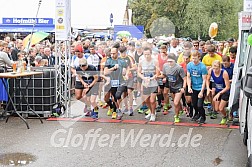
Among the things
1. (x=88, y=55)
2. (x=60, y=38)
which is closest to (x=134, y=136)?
(x=60, y=38)

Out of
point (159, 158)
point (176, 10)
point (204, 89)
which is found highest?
point (176, 10)

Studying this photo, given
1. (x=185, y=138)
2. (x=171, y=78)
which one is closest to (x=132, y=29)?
(x=171, y=78)

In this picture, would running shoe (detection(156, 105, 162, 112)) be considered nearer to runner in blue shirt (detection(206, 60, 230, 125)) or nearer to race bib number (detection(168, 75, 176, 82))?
race bib number (detection(168, 75, 176, 82))

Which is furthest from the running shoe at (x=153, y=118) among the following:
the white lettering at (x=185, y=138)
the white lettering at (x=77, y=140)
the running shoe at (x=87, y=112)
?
the white lettering at (x=77, y=140)

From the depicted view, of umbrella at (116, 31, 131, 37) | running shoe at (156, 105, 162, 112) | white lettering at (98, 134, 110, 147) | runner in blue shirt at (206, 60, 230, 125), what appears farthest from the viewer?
umbrella at (116, 31, 131, 37)

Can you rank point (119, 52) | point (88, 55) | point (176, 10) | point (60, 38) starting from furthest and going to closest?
point (176, 10) → point (88, 55) → point (119, 52) → point (60, 38)

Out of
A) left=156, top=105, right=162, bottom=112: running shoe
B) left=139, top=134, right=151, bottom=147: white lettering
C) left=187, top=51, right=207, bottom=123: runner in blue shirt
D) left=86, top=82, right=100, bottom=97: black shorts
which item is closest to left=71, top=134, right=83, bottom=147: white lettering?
left=139, top=134, right=151, bottom=147: white lettering

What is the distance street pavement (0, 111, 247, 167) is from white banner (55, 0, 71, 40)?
200 cm

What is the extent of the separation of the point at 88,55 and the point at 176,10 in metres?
33.8

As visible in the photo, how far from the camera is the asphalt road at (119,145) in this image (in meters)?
6.61

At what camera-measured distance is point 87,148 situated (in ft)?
24.2

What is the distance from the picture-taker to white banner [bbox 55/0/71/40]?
9516mm

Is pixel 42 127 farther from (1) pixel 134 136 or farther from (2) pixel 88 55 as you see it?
(2) pixel 88 55

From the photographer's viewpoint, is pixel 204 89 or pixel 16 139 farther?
pixel 204 89
